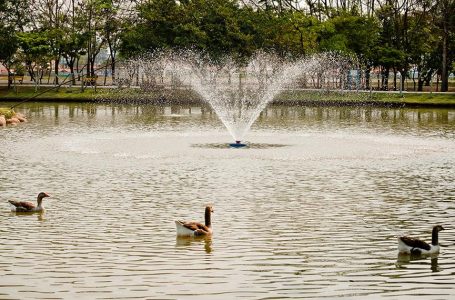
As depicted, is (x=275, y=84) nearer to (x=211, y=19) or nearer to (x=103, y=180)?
(x=211, y=19)

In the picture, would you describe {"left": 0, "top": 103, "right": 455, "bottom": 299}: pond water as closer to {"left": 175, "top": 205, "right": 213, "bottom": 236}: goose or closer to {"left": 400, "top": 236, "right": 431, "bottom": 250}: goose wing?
{"left": 175, "top": 205, "right": 213, "bottom": 236}: goose

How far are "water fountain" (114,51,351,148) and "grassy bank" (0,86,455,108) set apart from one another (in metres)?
1.54

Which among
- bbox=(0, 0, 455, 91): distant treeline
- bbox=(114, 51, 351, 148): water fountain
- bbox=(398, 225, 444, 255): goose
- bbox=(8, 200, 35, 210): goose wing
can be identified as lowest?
bbox=(398, 225, 444, 255): goose

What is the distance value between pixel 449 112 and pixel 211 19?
76.5 feet

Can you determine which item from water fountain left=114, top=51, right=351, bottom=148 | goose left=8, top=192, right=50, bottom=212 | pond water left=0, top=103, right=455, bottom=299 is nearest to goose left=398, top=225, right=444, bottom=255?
pond water left=0, top=103, right=455, bottom=299

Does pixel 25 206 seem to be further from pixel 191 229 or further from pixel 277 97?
pixel 277 97

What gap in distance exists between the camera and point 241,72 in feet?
250

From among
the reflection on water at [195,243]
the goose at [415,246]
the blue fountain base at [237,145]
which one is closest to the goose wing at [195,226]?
the reflection on water at [195,243]

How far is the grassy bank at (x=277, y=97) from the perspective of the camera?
2520 inches

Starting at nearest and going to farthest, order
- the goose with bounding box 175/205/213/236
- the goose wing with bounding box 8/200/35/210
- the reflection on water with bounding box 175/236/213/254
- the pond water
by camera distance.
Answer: the pond water
the reflection on water with bounding box 175/236/213/254
the goose with bounding box 175/205/213/236
the goose wing with bounding box 8/200/35/210

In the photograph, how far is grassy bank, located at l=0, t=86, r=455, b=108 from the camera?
6400 cm

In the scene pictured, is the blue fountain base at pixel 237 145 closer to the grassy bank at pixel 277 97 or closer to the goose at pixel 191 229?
the goose at pixel 191 229

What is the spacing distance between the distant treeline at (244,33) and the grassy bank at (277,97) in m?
2.84

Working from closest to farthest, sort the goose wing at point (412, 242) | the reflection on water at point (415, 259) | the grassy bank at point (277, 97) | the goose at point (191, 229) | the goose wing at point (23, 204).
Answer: the reflection on water at point (415, 259) → the goose wing at point (412, 242) → the goose at point (191, 229) → the goose wing at point (23, 204) → the grassy bank at point (277, 97)
